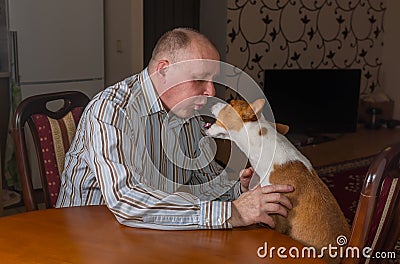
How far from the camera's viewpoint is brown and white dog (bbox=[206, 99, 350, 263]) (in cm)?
147

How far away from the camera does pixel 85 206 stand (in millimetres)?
1623

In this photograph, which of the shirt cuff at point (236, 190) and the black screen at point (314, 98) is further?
the black screen at point (314, 98)

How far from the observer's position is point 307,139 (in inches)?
196

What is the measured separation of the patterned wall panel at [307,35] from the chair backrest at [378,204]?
3.38m

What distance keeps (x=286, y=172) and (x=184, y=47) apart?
0.50m

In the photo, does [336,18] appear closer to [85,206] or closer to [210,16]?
[210,16]

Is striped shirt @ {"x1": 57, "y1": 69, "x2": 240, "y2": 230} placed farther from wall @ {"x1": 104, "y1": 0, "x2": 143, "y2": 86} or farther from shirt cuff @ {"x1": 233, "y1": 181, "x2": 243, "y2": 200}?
wall @ {"x1": 104, "y1": 0, "x2": 143, "y2": 86}

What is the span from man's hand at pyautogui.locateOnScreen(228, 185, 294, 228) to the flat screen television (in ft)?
10.9

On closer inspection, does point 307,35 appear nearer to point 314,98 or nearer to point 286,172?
point 314,98

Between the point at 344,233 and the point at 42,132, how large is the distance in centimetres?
107

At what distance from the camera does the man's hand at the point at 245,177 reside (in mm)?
1617

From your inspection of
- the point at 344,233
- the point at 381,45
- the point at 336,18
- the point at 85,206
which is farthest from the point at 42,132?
the point at 381,45

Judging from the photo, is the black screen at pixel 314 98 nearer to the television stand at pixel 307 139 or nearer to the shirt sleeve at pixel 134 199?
the television stand at pixel 307 139

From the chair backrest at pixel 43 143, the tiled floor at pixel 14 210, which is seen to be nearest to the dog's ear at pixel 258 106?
the chair backrest at pixel 43 143
